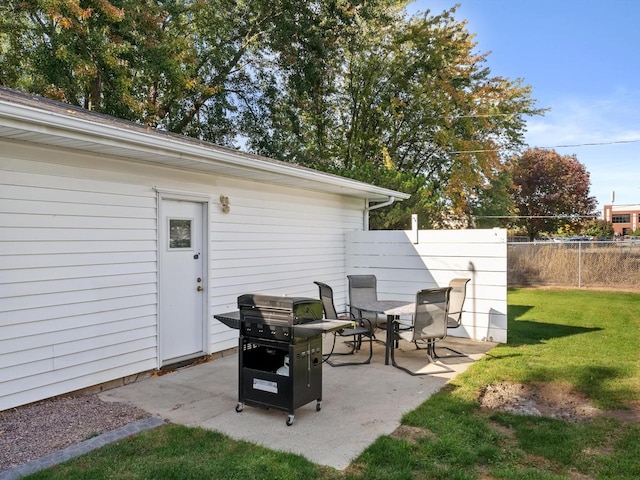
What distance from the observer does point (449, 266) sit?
23.9 ft

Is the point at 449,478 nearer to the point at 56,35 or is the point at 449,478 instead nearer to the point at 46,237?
the point at 46,237

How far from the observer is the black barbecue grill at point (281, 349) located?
11.7ft

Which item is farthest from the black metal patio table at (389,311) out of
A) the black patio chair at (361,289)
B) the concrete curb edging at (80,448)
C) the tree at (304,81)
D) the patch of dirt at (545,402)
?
the tree at (304,81)

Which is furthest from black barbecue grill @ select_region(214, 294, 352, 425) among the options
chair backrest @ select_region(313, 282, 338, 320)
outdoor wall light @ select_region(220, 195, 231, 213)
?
outdoor wall light @ select_region(220, 195, 231, 213)

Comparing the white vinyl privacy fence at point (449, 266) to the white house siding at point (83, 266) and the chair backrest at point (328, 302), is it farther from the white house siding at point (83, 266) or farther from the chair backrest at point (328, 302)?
the white house siding at point (83, 266)

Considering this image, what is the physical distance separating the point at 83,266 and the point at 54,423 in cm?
146

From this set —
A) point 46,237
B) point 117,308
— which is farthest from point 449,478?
point 46,237

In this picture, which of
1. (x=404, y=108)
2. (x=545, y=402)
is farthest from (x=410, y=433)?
(x=404, y=108)

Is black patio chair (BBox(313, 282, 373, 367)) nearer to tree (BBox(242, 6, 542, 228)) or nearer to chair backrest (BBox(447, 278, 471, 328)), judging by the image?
chair backrest (BBox(447, 278, 471, 328))

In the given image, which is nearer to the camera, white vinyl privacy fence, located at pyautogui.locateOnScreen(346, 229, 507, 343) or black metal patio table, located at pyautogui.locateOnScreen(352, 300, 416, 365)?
black metal patio table, located at pyautogui.locateOnScreen(352, 300, 416, 365)

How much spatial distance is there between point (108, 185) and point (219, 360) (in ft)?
8.50

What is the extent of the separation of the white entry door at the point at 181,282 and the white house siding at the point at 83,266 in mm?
141

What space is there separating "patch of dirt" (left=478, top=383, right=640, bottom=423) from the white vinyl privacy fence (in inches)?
88.4

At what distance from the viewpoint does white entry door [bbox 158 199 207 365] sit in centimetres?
525
